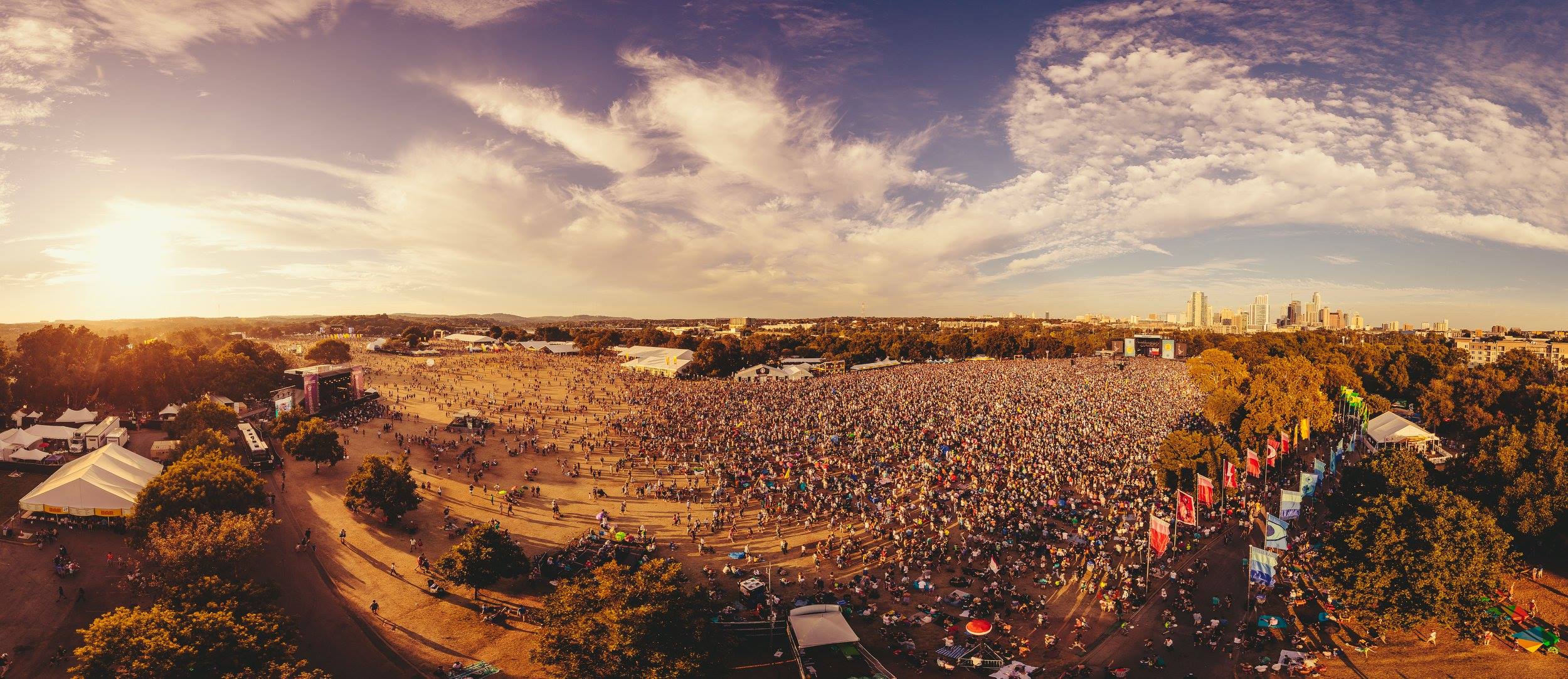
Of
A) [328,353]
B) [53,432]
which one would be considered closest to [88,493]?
[53,432]

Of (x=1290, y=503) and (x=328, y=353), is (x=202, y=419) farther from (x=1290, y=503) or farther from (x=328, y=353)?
(x=328, y=353)

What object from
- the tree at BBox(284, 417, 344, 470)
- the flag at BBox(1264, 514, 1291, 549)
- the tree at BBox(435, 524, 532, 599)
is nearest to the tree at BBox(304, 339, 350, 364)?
the tree at BBox(284, 417, 344, 470)

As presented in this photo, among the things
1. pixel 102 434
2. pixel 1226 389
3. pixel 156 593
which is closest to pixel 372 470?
pixel 156 593

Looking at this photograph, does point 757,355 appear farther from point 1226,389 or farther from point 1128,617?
point 1128,617

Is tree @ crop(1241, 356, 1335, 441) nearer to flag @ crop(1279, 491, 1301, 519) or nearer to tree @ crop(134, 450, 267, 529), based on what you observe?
flag @ crop(1279, 491, 1301, 519)

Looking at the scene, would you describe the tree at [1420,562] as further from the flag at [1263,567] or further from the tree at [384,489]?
the tree at [384,489]

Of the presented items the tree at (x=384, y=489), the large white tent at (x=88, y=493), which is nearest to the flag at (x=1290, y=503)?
the tree at (x=384, y=489)
